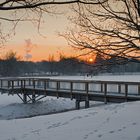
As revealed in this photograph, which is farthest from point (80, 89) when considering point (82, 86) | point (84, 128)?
point (84, 128)

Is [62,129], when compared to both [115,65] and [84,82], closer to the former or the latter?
[115,65]

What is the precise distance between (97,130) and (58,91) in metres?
19.2

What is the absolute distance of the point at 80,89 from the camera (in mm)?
27922

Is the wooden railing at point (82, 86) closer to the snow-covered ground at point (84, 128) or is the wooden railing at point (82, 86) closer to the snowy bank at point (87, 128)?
the snow-covered ground at point (84, 128)

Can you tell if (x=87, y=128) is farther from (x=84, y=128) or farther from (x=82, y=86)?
(x=82, y=86)

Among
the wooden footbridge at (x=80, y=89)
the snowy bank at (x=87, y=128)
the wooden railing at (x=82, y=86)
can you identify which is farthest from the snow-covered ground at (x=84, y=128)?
the wooden railing at (x=82, y=86)

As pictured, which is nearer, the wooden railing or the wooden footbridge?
the wooden footbridge

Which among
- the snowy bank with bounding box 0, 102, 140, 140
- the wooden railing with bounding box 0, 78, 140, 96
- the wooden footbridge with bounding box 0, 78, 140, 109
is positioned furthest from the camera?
the wooden railing with bounding box 0, 78, 140, 96

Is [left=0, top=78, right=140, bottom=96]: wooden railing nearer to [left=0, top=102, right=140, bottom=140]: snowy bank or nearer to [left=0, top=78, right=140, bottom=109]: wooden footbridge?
[left=0, top=78, right=140, bottom=109]: wooden footbridge

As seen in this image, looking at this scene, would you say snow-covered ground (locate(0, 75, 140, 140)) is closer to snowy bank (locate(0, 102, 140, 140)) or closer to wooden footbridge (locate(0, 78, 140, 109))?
snowy bank (locate(0, 102, 140, 140))

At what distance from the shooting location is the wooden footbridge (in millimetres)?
23344

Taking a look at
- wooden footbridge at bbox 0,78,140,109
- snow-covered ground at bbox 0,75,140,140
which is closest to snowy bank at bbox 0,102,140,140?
snow-covered ground at bbox 0,75,140,140

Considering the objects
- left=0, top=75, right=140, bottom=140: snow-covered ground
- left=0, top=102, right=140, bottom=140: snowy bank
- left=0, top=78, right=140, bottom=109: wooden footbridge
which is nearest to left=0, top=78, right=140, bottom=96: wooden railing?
left=0, top=78, right=140, bottom=109: wooden footbridge

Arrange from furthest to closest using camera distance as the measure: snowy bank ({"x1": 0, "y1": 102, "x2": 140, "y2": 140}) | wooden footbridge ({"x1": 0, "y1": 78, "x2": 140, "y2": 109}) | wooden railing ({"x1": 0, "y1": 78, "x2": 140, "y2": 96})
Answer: wooden railing ({"x1": 0, "y1": 78, "x2": 140, "y2": 96}) → wooden footbridge ({"x1": 0, "y1": 78, "x2": 140, "y2": 109}) → snowy bank ({"x1": 0, "y1": 102, "x2": 140, "y2": 140})
